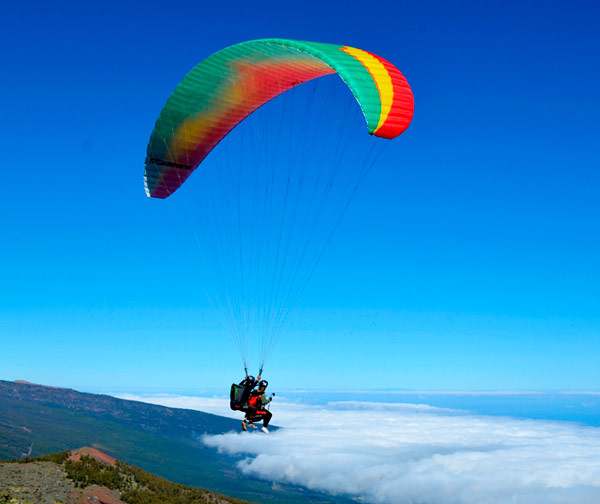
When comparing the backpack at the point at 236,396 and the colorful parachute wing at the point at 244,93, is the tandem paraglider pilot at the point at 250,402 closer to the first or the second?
the backpack at the point at 236,396

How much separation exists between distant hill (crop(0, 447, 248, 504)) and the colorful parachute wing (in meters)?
18.8

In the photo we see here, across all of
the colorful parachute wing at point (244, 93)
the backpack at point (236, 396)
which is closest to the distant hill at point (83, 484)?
the backpack at point (236, 396)

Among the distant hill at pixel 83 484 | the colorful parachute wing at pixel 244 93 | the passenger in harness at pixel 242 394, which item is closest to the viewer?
the colorful parachute wing at pixel 244 93

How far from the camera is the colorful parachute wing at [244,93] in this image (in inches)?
601

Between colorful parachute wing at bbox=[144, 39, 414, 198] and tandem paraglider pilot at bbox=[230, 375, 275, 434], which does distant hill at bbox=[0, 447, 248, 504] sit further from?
colorful parachute wing at bbox=[144, 39, 414, 198]

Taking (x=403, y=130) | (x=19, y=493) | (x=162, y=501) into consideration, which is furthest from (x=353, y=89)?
(x=162, y=501)

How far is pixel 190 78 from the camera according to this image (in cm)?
2008

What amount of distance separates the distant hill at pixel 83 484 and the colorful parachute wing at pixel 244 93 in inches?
740

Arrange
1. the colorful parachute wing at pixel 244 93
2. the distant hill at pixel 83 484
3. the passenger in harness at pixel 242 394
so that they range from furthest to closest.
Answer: the distant hill at pixel 83 484 < the passenger in harness at pixel 242 394 < the colorful parachute wing at pixel 244 93

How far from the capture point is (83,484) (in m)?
34.1

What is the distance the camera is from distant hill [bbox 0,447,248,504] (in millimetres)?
30375

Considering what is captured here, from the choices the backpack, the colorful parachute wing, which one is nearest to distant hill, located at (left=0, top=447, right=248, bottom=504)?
the backpack

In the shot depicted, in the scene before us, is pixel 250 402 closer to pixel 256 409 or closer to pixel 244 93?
pixel 256 409

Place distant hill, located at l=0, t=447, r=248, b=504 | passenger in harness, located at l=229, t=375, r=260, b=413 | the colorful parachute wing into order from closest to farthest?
1. the colorful parachute wing
2. passenger in harness, located at l=229, t=375, r=260, b=413
3. distant hill, located at l=0, t=447, r=248, b=504
